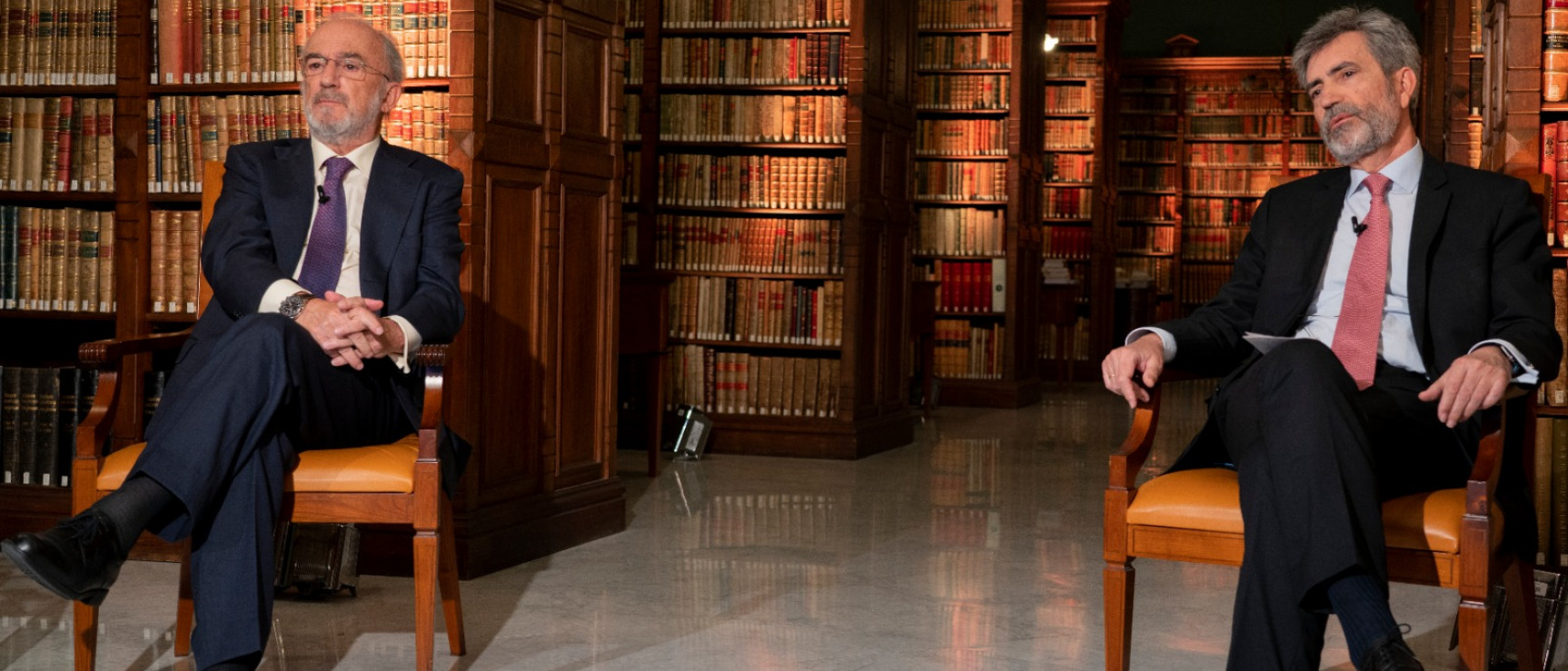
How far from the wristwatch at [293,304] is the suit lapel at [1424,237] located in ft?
6.49

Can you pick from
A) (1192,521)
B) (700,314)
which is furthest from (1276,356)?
(700,314)

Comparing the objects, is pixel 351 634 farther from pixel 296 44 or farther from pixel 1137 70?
pixel 1137 70

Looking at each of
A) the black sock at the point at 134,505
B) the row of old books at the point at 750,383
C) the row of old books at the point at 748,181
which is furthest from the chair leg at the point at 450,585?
the row of old books at the point at 748,181

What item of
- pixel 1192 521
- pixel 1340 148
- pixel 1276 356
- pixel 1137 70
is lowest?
pixel 1192 521

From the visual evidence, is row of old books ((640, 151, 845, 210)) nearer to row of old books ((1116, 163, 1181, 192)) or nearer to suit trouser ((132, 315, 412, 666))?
suit trouser ((132, 315, 412, 666))

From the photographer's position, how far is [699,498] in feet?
17.8

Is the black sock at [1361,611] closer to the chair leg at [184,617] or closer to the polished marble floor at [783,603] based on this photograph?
the polished marble floor at [783,603]

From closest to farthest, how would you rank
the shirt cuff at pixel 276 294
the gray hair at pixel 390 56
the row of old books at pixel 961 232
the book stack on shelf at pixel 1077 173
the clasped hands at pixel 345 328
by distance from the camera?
the clasped hands at pixel 345 328 → the shirt cuff at pixel 276 294 → the gray hair at pixel 390 56 → the row of old books at pixel 961 232 → the book stack on shelf at pixel 1077 173

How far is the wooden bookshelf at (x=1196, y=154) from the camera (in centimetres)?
1362

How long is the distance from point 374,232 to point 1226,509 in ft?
5.78

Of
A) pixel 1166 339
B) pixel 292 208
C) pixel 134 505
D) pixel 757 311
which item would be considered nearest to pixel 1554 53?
pixel 1166 339

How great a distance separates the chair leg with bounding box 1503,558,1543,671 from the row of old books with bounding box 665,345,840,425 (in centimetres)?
438

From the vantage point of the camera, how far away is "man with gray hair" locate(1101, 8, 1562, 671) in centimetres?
223

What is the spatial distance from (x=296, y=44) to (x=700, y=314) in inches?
122
